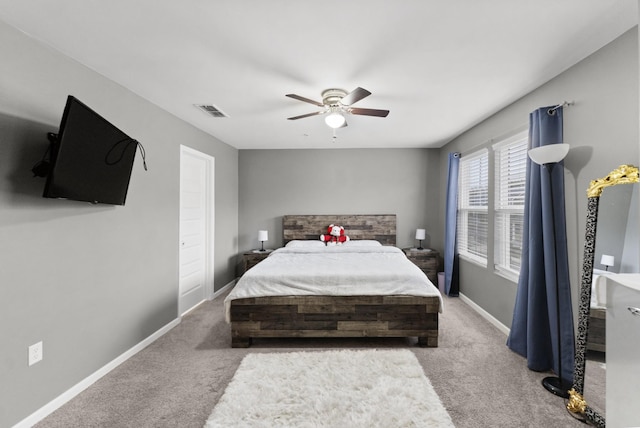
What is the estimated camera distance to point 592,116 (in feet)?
6.47

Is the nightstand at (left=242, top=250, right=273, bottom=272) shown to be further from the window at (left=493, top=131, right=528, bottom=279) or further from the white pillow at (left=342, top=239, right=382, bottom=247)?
the window at (left=493, top=131, right=528, bottom=279)

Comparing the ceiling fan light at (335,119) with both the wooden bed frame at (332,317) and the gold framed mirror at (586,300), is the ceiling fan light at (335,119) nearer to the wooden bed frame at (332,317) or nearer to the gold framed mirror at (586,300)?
the wooden bed frame at (332,317)

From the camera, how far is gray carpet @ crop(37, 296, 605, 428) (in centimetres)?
177

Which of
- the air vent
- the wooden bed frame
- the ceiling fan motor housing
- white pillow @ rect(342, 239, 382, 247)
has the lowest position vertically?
the wooden bed frame

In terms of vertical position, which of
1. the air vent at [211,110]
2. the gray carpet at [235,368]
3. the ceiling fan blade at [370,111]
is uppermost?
the air vent at [211,110]

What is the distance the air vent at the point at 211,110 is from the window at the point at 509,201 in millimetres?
3122

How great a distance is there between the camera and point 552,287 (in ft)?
6.91

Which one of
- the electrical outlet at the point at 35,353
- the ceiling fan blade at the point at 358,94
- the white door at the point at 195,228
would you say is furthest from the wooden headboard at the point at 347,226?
the electrical outlet at the point at 35,353

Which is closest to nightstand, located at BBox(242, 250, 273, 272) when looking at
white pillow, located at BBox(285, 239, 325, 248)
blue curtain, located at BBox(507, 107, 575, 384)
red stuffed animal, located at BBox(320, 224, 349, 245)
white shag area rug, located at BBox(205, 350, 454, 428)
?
white pillow, located at BBox(285, 239, 325, 248)

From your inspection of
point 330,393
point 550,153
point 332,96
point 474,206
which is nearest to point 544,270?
point 550,153

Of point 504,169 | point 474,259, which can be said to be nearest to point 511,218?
point 504,169

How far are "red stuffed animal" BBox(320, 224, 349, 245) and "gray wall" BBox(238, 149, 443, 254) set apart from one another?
45 cm

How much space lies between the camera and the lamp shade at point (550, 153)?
1981 millimetres

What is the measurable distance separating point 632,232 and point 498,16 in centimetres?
144
